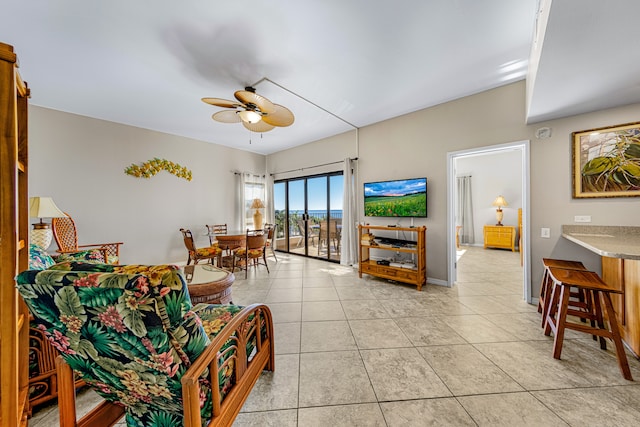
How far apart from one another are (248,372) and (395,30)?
2.87 metres

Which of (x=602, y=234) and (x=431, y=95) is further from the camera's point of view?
(x=431, y=95)

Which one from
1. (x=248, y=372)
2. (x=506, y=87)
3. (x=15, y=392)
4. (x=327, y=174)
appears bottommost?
(x=248, y=372)

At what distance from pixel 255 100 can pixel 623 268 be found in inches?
148

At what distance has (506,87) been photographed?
9.53 feet

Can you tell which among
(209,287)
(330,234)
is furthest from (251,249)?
(209,287)

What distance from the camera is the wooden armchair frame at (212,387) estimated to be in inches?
32.2

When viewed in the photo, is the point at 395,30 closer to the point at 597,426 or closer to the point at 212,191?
the point at 597,426

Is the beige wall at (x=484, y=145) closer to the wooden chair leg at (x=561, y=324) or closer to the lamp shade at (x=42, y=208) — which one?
the wooden chair leg at (x=561, y=324)

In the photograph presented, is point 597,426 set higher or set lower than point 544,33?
lower

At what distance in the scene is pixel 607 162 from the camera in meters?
2.36

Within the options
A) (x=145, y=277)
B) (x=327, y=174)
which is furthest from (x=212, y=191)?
(x=145, y=277)

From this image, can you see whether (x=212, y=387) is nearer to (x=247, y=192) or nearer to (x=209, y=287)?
(x=209, y=287)

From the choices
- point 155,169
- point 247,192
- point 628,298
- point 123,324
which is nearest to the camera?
point 123,324

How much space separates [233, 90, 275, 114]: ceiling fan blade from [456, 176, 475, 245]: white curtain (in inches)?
266
